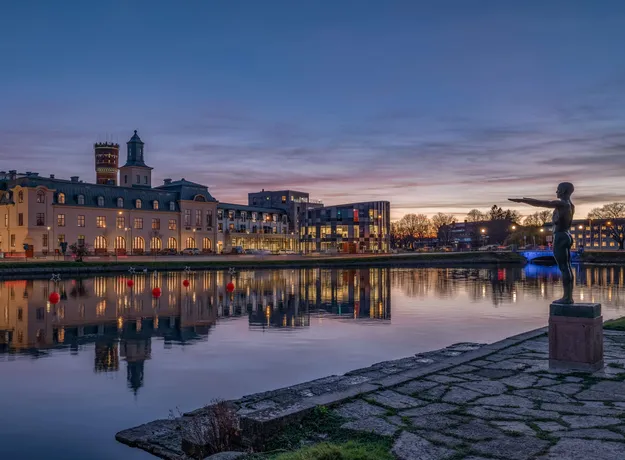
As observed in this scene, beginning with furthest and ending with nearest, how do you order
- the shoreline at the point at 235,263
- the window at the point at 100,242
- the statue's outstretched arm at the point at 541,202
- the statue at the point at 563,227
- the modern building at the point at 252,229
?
the modern building at the point at 252,229, the window at the point at 100,242, the shoreline at the point at 235,263, the statue at the point at 563,227, the statue's outstretched arm at the point at 541,202

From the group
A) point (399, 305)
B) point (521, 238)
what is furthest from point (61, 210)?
point (521, 238)

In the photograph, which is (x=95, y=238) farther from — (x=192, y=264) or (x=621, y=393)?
(x=621, y=393)

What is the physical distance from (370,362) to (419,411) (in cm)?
818

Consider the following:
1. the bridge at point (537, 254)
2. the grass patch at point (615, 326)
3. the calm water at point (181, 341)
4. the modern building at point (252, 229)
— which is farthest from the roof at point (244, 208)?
the grass patch at point (615, 326)

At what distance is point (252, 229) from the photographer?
118 metres

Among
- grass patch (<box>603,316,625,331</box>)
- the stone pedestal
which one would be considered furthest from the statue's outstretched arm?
grass patch (<box>603,316,625,331</box>)

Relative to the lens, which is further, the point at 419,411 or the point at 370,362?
the point at 370,362

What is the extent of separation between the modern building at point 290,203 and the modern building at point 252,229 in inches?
88.4

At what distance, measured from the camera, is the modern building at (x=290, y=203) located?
13062cm

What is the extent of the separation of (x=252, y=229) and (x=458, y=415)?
111196 millimetres

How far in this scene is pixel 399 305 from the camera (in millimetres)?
33250

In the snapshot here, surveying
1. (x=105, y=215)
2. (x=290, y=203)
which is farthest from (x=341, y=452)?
(x=290, y=203)

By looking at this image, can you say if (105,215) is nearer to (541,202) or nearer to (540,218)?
(541,202)

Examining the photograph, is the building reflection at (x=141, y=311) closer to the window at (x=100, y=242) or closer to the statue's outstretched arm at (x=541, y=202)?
the statue's outstretched arm at (x=541, y=202)
